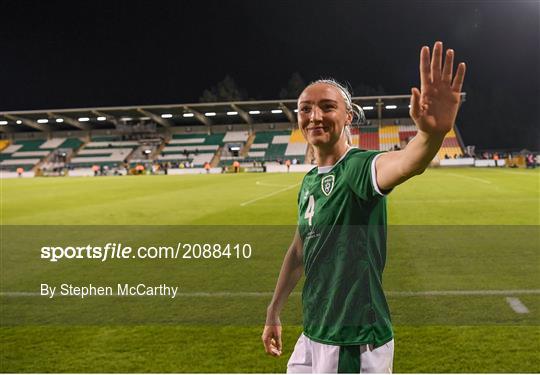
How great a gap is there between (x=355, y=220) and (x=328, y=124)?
1.21 feet

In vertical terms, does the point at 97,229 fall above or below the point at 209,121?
below

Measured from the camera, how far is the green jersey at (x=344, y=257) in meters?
1.75

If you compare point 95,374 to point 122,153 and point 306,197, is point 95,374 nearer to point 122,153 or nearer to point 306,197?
point 306,197

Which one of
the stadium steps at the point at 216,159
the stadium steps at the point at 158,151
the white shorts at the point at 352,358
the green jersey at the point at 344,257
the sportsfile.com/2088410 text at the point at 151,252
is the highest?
the stadium steps at the point at 158,151

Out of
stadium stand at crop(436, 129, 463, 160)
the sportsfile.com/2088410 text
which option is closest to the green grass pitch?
the sportsfile.com/2088410 text

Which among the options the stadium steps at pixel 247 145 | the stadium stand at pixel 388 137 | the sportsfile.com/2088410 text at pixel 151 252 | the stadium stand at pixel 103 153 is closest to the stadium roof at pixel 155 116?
the stadium stand at pixel 388 137

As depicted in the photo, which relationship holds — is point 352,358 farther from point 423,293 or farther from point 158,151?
point 158,151

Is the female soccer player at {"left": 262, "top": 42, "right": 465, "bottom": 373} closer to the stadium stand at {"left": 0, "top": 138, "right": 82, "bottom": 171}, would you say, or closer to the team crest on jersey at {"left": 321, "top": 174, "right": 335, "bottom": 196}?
the team crest on jersey at {"left": 321, "top": 174, "right": 335, "bottom": 196}

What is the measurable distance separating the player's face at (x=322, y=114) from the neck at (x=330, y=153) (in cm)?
2

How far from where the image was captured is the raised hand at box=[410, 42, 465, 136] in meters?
1.42

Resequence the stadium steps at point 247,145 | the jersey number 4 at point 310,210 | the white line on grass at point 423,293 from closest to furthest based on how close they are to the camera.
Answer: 1. the jersey number 4 at point 310,210
2. the white line on grass at point 423,293
3. the stadium steps at point 247,145

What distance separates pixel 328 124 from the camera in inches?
70.1

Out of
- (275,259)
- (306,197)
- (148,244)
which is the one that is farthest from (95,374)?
(148,244)

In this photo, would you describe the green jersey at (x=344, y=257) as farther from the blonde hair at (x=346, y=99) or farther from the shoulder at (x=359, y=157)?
the blonde hair at (x=346, y=99)
